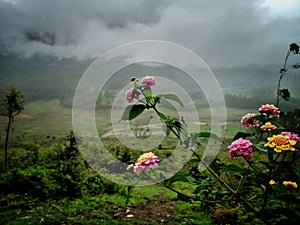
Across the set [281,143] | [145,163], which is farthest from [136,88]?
[281,143]

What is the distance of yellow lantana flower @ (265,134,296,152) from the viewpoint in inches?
31.6

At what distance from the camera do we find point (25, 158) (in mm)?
3469

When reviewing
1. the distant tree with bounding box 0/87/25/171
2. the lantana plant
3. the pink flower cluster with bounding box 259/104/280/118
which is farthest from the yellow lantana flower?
the distant tree with bounding box 0/87/25/171

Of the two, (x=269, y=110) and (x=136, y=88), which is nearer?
(x=269, y=110)

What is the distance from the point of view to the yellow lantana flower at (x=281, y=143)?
31.6 inches

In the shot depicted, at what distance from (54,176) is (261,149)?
260cm

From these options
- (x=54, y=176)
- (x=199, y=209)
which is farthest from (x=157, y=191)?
(x=54, y=176)

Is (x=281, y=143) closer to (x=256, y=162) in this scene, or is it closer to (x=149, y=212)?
(x=256, y=162)

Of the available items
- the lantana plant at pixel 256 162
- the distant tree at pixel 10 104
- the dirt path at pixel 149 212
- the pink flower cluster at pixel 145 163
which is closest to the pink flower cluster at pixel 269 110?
the lantana plant at pixel 256 162

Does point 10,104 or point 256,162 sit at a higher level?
point 10,104

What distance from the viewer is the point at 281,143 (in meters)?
0.82

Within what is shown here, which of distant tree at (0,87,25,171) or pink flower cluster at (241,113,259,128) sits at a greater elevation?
distant tree at (0,87,25,171)

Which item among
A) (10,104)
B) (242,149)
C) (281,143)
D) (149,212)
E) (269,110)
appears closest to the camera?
(281,143)

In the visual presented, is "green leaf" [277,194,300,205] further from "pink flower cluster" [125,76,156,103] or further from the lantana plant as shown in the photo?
"pink flower cluster" [125,76,156,103]
